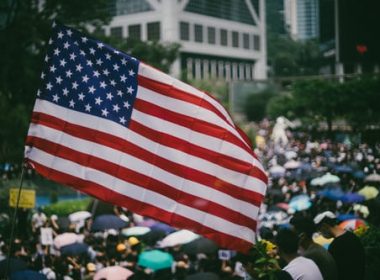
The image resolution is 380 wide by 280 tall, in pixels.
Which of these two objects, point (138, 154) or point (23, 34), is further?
point (23, 34)

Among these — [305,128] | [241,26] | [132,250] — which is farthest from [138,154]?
[241,26]

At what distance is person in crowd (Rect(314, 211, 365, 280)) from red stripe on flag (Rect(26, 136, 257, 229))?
0.64m

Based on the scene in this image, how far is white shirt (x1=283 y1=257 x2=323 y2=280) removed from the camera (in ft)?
14.7

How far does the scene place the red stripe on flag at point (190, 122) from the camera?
548 cm

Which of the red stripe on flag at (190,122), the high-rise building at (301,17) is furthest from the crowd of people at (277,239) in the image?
the high-rise building at (301,17)

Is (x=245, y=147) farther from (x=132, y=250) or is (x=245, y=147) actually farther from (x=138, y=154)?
(x=132, y=250)

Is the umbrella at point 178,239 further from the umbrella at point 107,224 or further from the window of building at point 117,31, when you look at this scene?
the window of building at point 117,31

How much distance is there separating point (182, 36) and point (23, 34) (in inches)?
2355

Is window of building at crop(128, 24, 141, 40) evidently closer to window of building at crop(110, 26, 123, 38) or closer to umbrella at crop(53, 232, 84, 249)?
window of building at crop(110, 26, 123, 38)

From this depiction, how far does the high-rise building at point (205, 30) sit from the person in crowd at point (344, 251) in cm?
7020

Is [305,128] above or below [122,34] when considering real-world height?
below

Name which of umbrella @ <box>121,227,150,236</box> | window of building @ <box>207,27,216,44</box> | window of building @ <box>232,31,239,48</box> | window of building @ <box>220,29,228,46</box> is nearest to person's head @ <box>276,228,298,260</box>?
umbrella @ <box>121,227,150,236</box>

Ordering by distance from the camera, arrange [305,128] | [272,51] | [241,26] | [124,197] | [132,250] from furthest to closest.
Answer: [272,51], [241,26], [305,128], [132,250], [124,197]

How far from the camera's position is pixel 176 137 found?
18.0 feet
